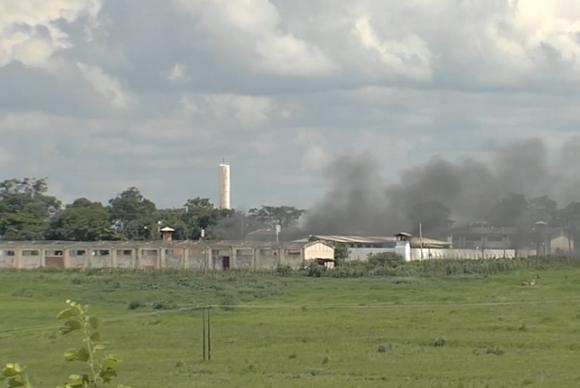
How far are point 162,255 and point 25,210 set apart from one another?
34573 millimetres

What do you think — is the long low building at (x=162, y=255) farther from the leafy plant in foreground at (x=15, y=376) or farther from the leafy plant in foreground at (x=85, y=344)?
the leafy plant in foreground at (x=15, y=376)

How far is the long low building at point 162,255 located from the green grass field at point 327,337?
108ft

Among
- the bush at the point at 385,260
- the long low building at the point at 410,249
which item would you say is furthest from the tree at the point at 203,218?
the bush at the point at 385,260

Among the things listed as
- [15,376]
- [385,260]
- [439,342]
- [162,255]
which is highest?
[162,255]

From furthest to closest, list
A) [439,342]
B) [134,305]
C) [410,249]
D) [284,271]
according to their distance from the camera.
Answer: [410,249] < [284,271] < [134,305] < [439,342]

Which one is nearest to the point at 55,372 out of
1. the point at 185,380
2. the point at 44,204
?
the point at 185,380

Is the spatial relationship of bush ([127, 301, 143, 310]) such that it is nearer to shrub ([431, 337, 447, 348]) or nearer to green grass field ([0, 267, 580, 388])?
green grass field ([0, 267, 580, 388])

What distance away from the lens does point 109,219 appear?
117m

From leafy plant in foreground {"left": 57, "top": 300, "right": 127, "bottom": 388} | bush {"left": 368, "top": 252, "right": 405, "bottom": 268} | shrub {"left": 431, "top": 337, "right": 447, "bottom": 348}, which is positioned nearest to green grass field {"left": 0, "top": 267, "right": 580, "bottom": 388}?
shrub {"left": 431, "top": 337, "right": 447, "bottom": 348}

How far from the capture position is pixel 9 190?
12231 cm

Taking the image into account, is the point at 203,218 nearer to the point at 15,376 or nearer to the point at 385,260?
the point at 385,260

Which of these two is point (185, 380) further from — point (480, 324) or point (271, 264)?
point (271, 264)

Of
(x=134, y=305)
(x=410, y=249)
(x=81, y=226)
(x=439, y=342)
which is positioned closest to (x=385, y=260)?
(x=410, y=249)

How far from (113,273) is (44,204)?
4774cm
